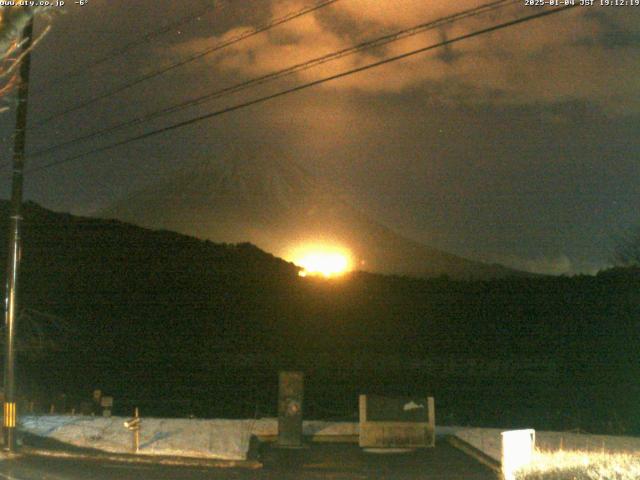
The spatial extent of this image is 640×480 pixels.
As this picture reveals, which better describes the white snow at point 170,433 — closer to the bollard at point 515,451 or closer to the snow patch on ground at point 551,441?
the snow patch on ground at point 551,441

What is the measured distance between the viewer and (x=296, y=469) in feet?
54.7

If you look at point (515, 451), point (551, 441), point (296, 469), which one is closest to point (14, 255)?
point (296, 469)

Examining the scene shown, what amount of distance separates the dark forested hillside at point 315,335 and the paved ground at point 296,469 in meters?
16.1

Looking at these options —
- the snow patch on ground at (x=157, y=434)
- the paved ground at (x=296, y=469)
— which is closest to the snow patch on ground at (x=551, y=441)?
the paved ground at (x=296, y=469)

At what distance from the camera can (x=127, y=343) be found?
5706 cm

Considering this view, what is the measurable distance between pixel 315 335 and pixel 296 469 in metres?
44.2

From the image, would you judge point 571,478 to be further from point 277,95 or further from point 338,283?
point 338,283

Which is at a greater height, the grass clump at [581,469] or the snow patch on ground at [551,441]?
A: the grass clump at [581,469]

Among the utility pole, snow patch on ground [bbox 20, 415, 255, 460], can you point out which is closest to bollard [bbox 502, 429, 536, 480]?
snow patch on ground [bbox 20, 415, 255, 460]

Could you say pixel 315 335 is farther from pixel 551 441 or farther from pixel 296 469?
pixel 296 469

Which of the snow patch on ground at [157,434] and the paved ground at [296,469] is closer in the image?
the paved ground at [296,469]

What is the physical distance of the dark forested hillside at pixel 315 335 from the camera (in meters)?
42.0

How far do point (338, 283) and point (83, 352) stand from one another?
23042mm

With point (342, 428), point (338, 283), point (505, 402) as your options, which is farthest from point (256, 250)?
point (342, 428)
